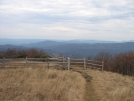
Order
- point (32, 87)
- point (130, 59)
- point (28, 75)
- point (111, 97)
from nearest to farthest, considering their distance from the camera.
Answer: point (111, 97), point (32, 87), point (28, 75), point (130, 59)

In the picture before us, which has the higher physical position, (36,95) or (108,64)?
(36,95)

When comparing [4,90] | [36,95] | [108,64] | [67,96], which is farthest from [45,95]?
[108,64]

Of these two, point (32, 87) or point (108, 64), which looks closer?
point (32, 87)

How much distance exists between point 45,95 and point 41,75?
21.3 feet

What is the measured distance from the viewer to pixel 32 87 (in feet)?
37.4

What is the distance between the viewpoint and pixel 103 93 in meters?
11.7

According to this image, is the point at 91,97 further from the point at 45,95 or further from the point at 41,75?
the point at 41,75

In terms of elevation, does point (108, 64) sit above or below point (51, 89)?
below

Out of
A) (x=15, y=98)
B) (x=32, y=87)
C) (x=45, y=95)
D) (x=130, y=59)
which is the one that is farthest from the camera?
(x=130, y=59)

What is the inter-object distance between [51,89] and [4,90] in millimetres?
2405

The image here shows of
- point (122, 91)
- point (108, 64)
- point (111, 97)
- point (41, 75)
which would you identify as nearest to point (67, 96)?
point (111, 97)

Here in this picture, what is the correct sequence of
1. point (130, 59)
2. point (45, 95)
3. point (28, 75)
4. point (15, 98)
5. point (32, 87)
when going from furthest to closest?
point (130, 59) < point (28, 75) < point (32, 87) < point (45, 95) < point (15, 98)

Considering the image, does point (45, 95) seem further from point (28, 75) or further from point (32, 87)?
point (28, 75)

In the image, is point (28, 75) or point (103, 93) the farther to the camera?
point (28, 75)
